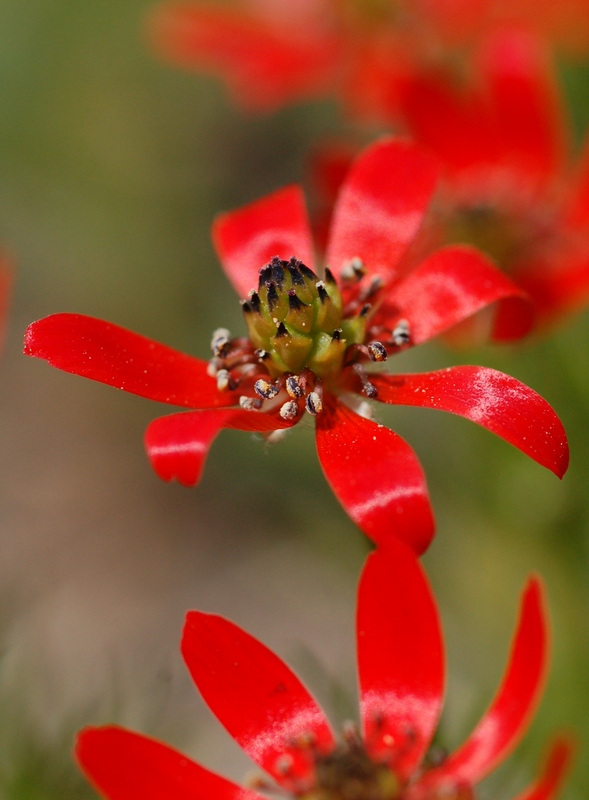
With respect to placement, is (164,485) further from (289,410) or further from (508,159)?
(289,410)

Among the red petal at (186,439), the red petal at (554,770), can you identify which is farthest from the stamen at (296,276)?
the red petal at (554,770)

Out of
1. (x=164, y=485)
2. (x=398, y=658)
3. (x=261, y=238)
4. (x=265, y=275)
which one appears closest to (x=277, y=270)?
(x=265, y=275)

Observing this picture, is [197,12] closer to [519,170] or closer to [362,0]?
[362,0]

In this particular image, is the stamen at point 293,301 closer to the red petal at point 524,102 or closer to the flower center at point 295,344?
the flower center at point 295,344

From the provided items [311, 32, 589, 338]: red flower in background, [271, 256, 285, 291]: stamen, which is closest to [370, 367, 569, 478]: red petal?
[271, 256, 285, 291]: stamen

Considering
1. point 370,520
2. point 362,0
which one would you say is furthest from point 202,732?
point 362,0
